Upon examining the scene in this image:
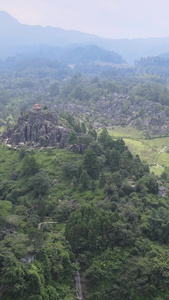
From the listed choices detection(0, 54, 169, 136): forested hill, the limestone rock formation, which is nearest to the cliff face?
the limestone rock formation

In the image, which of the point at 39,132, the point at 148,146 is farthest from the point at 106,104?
the point at 39,132

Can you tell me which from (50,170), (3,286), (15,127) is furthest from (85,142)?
(3,286)

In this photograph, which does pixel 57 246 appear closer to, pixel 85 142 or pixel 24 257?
pixel 24 257

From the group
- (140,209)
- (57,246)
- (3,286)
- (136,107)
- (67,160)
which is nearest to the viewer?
(3,286)

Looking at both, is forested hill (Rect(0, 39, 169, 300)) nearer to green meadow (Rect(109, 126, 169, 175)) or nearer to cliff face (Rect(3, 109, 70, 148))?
cliff face (Rect(3, 109, 70, 148))

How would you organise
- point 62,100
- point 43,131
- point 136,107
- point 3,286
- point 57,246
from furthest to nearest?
point 62,100 < point 136,107 < point 43,131 < point 57,246 < point 3,286

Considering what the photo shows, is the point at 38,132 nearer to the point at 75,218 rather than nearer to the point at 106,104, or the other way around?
the point at 75,218
